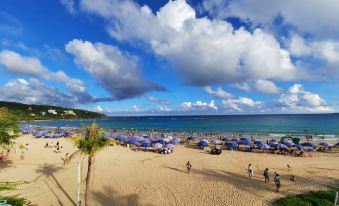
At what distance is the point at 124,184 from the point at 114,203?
349 cm

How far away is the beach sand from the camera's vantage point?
65.6 ft

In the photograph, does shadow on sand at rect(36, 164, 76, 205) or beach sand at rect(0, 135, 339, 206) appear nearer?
Result: beach sand at rect(0, 135, 339, 206)

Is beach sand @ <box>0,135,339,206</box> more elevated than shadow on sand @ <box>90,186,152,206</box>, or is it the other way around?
beach sand @ <box>0,135,339,206</box>

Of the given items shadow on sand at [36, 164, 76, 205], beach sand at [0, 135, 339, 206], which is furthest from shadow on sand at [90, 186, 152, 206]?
shadow on sand at [36, 164, 76, 205]

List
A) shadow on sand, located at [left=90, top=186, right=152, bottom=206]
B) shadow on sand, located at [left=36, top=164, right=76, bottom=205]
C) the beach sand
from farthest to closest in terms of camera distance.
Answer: shadow on sand, located at [left=36, top=164, right=76, bottom=205], the beach sand, shadow on sand, located at [left=90, top=186, right=152, bottom=206]

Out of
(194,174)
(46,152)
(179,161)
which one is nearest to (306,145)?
(179,161)

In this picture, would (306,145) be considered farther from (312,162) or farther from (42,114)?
(42,114)

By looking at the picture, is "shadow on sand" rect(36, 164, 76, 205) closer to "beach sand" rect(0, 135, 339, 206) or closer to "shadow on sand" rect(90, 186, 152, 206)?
"beach sand" rect(0, 135, 339, 206)

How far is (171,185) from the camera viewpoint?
22.6m

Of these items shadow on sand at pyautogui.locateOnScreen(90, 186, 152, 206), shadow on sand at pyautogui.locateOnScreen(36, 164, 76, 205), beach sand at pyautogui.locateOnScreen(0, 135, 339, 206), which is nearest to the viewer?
shadow on sand at pyautogui.locateOnScreen(90, 186, 152, 206)

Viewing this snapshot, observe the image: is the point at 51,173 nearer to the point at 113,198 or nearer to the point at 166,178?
the point at 113,198

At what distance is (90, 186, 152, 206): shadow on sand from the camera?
19.5 meters

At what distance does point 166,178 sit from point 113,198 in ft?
18.7

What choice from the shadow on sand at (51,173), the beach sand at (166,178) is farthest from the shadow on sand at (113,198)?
the shadow on sand at (51,173)
